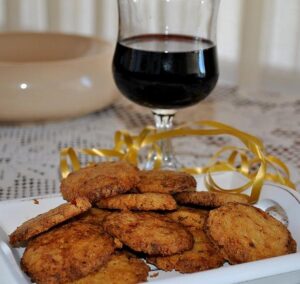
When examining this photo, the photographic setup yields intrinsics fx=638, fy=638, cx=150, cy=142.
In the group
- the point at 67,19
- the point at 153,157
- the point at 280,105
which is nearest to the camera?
the point at 153,157

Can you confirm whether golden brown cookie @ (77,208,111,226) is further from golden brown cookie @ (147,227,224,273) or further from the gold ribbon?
the gold ribbon

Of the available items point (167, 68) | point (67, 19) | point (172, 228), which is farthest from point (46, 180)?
point (67, 19)

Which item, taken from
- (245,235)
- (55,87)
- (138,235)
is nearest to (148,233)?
(138,235)

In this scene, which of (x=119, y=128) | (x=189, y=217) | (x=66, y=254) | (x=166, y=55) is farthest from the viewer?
(x=119, y=128)

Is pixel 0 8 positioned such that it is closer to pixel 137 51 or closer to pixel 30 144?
pixel 30 144

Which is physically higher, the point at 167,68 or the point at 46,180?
the point at 167,68

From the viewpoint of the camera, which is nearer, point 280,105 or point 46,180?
point 46,180

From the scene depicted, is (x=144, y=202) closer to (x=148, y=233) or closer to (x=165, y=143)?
(x=148, y=233)
